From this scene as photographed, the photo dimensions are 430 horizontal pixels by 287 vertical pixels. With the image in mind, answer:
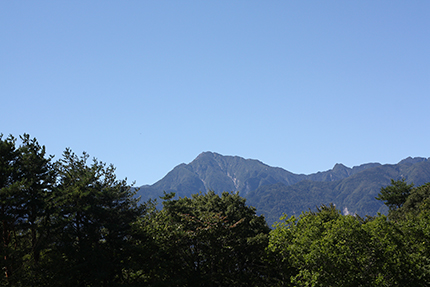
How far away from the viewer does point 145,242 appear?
26516mm

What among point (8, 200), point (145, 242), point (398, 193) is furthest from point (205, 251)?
point (398, 193)

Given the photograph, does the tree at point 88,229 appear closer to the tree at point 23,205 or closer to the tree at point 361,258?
the tree at point 23,205

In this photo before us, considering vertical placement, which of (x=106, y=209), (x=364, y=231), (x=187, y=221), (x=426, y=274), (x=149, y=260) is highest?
(x=106, y=209)

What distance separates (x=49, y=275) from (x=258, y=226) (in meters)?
20.4

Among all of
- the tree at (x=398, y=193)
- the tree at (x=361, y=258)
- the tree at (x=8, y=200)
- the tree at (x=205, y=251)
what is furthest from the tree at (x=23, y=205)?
the tree at (x=398, y=193)

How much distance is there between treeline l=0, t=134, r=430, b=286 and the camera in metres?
21.9

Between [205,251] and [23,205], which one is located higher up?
[23,205]

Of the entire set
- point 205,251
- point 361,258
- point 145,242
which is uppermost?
point 145,242

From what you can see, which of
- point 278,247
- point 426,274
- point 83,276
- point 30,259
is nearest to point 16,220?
point 30,259

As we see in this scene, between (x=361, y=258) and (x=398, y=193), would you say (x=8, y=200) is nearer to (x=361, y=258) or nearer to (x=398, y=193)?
(x=361, y=258)

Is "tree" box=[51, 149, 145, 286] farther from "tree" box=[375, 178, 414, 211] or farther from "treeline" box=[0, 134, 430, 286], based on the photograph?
"tree" box=[375, 178, 414, 211]

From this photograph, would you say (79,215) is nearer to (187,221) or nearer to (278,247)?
(187,221)

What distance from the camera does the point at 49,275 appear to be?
2378 centimetres

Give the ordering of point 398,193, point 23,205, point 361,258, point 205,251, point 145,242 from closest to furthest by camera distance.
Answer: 1. point 361,258
2. point 23,205
3. point 145,242
4. point 205,251
5. point 398,193
